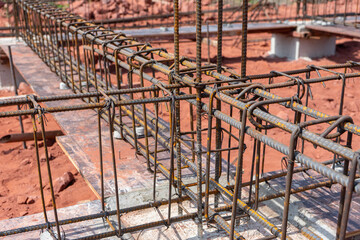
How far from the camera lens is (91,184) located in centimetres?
484

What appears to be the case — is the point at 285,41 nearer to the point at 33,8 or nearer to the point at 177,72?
the point at 33,8

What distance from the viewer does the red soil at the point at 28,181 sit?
6312mm

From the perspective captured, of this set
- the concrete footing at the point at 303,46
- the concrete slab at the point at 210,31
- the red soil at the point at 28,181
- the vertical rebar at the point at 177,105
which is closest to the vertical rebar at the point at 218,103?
the vertical rebar at the point at 177,105

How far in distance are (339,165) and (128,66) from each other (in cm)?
269

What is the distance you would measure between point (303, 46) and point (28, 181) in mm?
10528

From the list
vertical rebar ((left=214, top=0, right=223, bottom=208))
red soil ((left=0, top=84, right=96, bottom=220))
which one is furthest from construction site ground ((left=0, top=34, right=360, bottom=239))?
vertical rebar ((left=214, top=0, right=223, bottom=208))

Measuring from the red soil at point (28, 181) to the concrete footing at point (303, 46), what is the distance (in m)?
8.76

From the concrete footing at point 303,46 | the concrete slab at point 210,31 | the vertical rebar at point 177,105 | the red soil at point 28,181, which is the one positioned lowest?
the red soil at point 28,181

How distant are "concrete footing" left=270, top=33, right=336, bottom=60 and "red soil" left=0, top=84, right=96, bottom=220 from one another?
28.7 feet

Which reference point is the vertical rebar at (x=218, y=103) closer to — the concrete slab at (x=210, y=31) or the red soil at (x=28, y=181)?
the red soil at (x=28, y=181)

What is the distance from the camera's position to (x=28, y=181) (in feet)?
23.6

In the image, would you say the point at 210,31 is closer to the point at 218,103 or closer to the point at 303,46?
the point at 303,46

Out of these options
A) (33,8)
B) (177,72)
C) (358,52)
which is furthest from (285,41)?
(177,72)

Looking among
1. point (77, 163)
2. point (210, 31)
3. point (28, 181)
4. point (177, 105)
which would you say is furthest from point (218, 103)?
point (210, 31)
